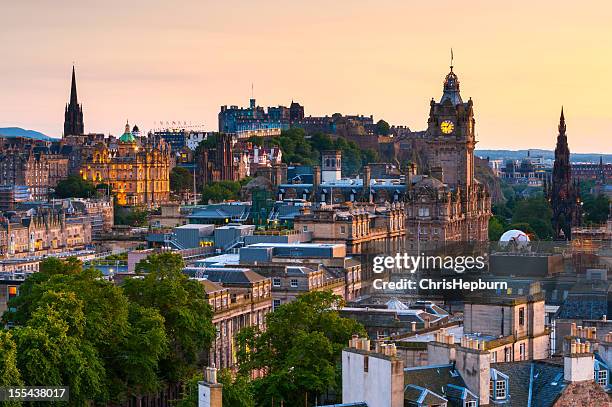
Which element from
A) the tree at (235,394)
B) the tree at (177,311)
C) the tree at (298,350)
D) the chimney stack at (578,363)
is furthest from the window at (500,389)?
the tree at (177,311)

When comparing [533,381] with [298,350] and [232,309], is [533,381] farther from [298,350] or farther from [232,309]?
[232,309]

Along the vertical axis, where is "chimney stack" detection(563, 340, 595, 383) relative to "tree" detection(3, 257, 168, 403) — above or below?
above

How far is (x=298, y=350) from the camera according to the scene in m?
77.1

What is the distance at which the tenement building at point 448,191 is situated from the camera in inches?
6811

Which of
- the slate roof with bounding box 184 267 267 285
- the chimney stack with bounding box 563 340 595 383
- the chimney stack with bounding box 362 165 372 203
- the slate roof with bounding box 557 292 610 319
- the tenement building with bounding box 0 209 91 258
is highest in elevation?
the chimney stack with bounding box 362 165 372 203

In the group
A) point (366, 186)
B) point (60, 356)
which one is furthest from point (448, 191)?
point (60, 356)

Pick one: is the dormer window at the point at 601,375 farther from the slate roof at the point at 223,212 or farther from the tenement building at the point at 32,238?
the tenement building at the point at 32,238

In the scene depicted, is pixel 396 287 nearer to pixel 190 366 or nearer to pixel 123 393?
pixel 190 366

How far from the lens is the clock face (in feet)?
652

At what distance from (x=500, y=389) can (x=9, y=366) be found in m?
25.7

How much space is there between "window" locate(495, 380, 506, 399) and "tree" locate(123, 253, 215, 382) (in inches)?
1291

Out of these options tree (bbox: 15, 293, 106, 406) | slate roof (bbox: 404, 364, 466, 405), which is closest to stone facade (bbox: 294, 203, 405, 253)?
tree (bbox: 15, 293, 106, 406)

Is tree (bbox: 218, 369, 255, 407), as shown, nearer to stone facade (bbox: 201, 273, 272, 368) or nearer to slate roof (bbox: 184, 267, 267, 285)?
stone facade (bbox: 201, 273, 272, 368)

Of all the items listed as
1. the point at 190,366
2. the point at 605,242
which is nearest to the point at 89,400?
the point at 190,366
